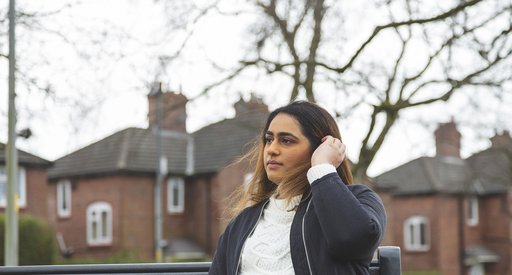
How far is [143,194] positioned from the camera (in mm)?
33188

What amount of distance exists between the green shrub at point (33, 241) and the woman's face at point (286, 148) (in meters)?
20.2

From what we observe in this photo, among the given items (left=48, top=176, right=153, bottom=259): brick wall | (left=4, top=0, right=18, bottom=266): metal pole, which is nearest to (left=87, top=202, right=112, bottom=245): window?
(left=48, top=176, right=153, bottom=259): brick wall

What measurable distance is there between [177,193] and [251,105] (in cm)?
1952

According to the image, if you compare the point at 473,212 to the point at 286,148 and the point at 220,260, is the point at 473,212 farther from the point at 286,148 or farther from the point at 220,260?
the point at 286,148

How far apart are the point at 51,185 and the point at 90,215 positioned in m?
2.87

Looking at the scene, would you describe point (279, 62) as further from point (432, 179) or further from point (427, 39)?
point (432, 179)

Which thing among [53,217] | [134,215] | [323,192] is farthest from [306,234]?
[53,217]

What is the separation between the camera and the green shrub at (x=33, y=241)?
21.9 metres

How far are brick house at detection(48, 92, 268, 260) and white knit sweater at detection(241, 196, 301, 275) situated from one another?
95.1 feet

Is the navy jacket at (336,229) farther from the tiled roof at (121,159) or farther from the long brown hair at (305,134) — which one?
the tiled roof at (121,159)

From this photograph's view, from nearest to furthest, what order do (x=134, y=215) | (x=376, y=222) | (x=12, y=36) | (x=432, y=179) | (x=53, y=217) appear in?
(x=376, y=222) → (x=12, y=36) → (x=134, y=215) → (x=53, y=217) → (x=432, y=179)

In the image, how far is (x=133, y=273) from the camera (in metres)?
3.09

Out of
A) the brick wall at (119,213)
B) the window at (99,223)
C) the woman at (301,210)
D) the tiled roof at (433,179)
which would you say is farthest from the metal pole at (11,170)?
the tiled roof at (433,179)

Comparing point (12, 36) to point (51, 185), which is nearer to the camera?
point (12, 36)
